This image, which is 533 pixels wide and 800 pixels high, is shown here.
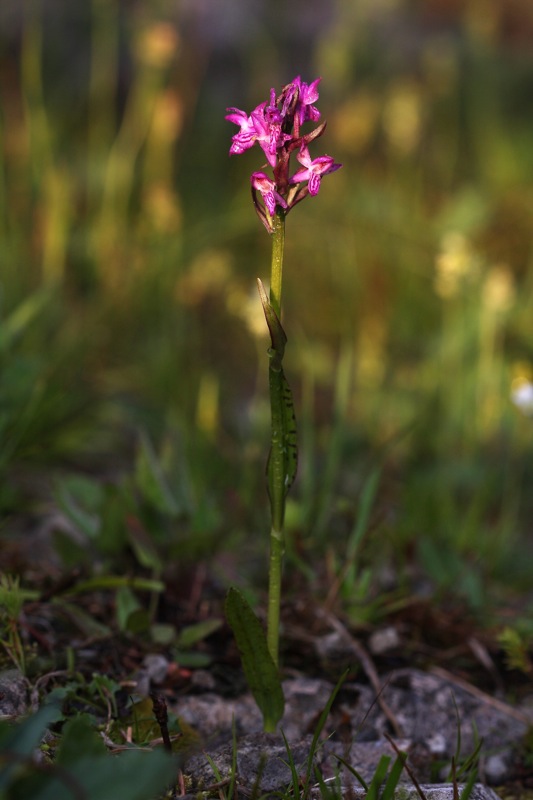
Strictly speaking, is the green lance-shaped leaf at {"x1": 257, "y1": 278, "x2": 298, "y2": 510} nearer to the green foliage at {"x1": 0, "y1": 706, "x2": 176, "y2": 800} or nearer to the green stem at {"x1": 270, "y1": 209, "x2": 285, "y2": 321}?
the green stem at {"x1": 270, "y1": 209, "x2": 285, "y2": 321}

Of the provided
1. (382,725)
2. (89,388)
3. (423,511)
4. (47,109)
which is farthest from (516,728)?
(47,109)

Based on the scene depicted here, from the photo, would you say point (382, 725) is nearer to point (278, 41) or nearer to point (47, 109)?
point (47, 109)

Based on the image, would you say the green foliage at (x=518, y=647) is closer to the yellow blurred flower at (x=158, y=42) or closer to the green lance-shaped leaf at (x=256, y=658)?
the green lance-shaped leaf at (x=256, y=658)

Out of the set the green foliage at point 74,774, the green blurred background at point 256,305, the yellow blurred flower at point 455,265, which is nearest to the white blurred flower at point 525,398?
the green blurred background at point 256,305

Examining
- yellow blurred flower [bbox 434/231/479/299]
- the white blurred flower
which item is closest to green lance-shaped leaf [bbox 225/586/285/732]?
the white blurred flower

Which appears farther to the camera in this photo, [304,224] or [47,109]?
[47,109]

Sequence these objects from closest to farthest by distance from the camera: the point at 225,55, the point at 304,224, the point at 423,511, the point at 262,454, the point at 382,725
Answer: the point at 382,725
the point at 423,511
the point at 262,454
the point at 304,224
the point at 225,55

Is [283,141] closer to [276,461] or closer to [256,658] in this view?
[276,461]

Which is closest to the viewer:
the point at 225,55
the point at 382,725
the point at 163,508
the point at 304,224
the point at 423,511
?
the point at 382,725
